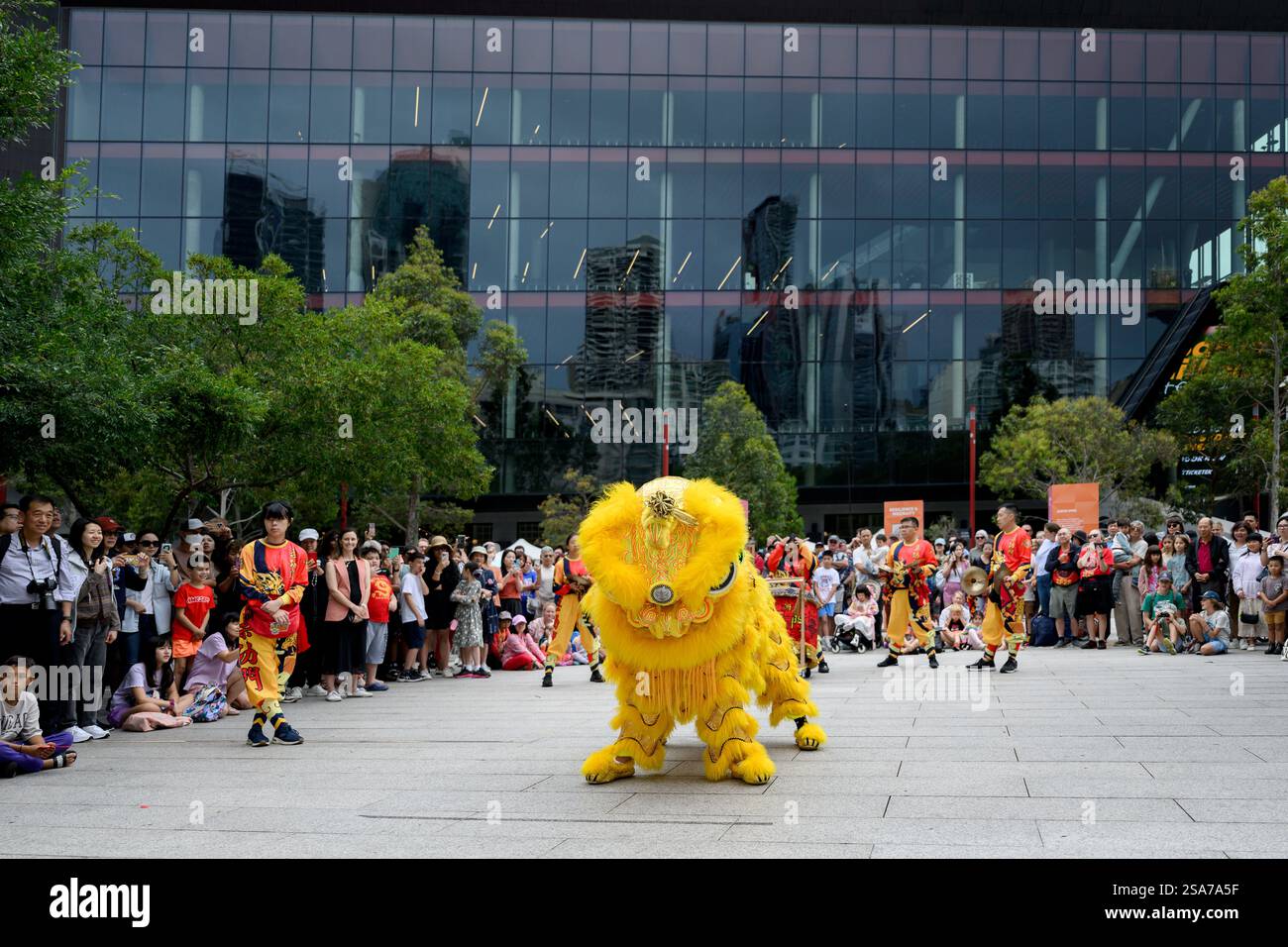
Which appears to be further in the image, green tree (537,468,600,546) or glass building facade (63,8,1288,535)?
glass building facade (63,8,1288,535)

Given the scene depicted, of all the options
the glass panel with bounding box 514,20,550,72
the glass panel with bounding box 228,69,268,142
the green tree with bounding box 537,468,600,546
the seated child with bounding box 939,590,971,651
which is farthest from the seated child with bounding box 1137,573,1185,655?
the glass panel with bounding box 228,69,268,142

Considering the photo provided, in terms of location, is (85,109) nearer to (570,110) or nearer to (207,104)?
(207,104)

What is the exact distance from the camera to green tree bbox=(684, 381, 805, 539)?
1444 inches

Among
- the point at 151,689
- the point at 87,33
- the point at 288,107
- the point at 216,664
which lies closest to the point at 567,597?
the point at 216,664

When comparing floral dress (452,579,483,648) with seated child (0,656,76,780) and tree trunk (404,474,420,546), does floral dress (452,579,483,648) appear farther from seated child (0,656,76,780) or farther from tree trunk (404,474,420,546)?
tree trunk (404,474,420,546)

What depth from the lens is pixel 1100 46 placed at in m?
44.1

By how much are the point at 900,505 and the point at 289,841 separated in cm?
2639

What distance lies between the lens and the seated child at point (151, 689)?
438 inches

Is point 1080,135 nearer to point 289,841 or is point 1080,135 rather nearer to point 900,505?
point 900,505

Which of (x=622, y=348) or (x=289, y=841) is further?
(x=622, y=348)

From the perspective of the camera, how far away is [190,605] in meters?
11.6

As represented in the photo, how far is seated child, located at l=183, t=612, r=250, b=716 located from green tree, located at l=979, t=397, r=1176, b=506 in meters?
28.9

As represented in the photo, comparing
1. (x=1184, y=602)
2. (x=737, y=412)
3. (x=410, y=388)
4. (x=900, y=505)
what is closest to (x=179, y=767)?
(x=1184, y=602)

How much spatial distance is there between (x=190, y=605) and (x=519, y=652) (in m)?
7.50
